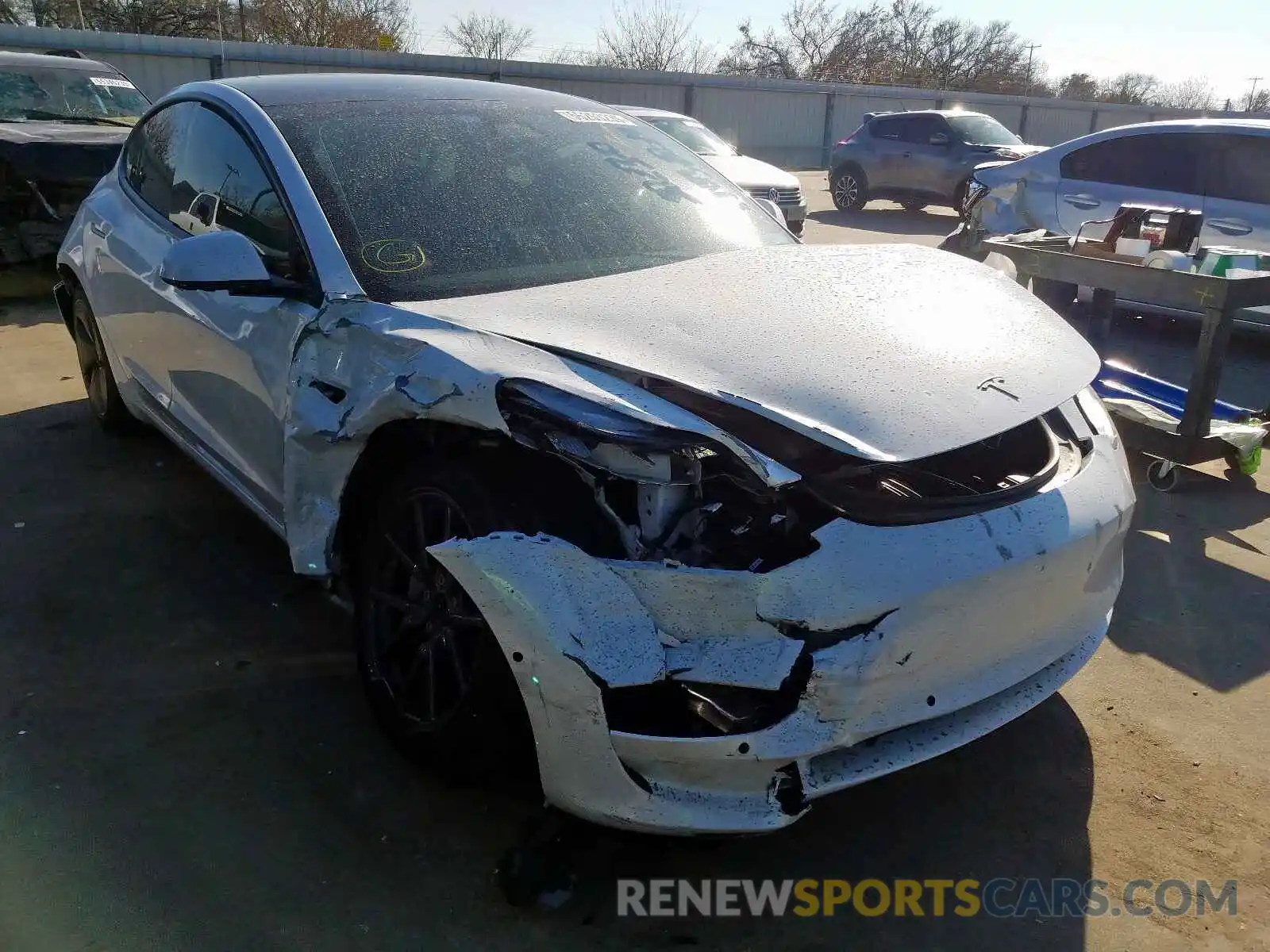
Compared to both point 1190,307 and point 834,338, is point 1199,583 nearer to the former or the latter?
point 1190,307

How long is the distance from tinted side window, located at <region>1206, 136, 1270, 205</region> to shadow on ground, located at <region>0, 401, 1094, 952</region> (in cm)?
604

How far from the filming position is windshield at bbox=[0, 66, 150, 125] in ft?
29.6

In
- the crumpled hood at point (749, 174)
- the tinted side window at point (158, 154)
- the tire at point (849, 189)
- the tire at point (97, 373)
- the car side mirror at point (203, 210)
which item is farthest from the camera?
the tire at point (849, 189)

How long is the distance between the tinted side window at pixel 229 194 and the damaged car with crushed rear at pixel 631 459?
0.02 meters

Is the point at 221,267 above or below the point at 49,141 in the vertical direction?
above

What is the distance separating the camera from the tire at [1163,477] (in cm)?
456

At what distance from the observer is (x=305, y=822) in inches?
95.7

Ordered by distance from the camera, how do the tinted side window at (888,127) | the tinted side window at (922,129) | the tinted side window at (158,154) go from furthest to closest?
the tinted side window at (888,127) → the tinted side window at (922,129) → the tinted side window at (158,154)

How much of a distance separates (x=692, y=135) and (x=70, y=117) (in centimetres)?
588

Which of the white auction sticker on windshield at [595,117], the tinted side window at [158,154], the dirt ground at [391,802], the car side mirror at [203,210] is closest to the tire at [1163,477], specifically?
the dirt ground at [391,802]

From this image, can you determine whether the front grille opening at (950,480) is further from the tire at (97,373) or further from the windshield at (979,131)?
the windshield at (979,131)

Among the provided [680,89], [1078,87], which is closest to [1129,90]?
[1078,87]

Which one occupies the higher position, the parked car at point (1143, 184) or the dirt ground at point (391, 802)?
the parked car at point (1143, 184)

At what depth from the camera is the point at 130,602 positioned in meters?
3.50
